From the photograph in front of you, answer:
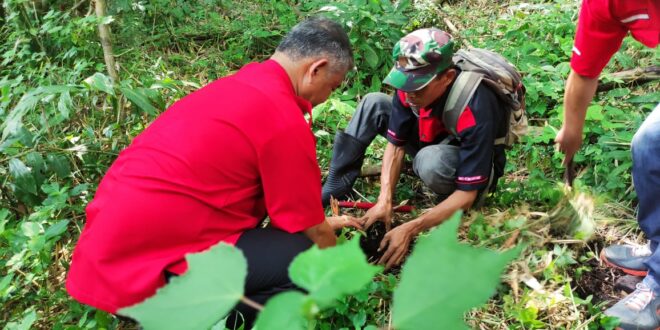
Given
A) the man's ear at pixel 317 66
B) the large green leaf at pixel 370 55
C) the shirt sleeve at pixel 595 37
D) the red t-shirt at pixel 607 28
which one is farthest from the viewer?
the large green leaf at pixel 370 55

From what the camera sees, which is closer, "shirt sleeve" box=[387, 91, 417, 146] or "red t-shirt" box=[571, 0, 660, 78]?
"red t-shirt" box=[571, 0, 660, 78]

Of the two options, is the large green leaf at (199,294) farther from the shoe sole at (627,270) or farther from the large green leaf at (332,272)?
the shoe sole at (627,270)

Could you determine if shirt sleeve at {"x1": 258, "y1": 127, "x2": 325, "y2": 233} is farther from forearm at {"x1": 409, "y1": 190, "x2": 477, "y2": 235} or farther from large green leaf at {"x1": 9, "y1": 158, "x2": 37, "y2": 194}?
large green leaf at {"x1": 9, "y1": 158, "x2": 37, "y2": 194}

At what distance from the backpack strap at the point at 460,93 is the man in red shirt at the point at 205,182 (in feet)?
2.31

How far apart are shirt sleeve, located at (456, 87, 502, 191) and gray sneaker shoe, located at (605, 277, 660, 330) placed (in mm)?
790

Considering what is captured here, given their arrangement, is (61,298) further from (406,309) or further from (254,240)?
(406,309)

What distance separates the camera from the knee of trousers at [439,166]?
102 inches

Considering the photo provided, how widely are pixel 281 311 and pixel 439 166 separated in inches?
89.5

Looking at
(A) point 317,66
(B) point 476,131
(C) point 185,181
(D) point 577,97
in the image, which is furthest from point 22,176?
(D) point 577,97

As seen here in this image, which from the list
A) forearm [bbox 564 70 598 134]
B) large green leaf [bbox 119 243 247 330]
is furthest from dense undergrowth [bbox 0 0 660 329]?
large green leaf [bbox 119 243 247 330]

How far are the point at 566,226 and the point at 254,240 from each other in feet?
5.46

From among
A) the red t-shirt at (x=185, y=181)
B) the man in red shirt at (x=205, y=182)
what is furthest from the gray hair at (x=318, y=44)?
the red t-shirt at (x=185, y=181)

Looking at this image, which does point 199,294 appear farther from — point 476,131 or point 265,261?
point 476,131

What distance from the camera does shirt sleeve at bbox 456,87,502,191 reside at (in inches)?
92.2
